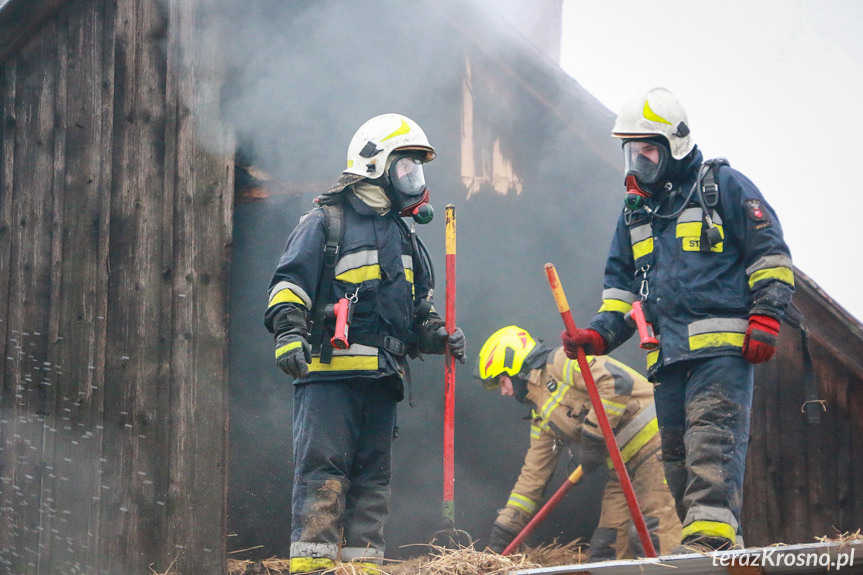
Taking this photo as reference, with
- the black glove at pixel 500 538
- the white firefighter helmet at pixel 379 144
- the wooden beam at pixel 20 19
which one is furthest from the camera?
the black glove at pixel 500 538

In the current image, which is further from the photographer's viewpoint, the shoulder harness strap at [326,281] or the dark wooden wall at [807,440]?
the dark wooden wall at [807,440]

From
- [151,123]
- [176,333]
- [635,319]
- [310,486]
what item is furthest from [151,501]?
[635,319]

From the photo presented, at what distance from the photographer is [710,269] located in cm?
402

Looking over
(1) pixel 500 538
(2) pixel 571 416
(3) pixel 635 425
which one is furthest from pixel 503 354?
(1) pixel 500 538

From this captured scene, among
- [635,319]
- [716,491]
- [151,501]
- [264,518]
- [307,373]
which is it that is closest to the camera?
[716,491]

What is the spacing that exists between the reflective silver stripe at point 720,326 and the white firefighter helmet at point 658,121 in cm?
84

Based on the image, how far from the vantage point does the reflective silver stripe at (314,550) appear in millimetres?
3863

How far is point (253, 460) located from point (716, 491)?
12.2 ft

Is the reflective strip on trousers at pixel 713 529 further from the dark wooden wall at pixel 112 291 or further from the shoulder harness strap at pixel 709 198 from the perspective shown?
the dark wooden wall at pixel 112 291

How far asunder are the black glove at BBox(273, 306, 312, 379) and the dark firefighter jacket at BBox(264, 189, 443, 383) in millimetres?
62

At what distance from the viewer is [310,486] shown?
396 cm

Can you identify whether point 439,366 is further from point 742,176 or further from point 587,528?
point 742,176

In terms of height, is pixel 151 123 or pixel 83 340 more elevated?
pixel 151 123

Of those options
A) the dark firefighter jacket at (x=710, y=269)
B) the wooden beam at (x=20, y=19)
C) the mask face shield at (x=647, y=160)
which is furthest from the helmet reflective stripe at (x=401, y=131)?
the wooden beam at (x=20, y=19)
